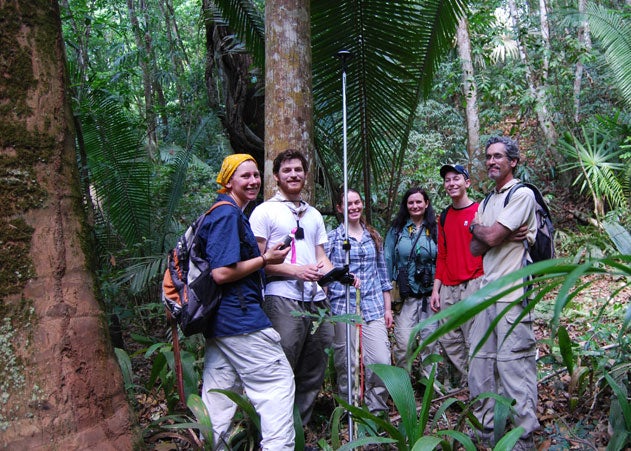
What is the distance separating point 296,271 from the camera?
333 cm

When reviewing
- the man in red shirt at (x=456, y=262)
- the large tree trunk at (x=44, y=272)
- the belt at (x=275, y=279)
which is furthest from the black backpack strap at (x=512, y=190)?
the large tree trunk at (x=44, y=272)

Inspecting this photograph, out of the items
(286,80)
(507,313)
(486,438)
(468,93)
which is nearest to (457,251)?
(507,313)

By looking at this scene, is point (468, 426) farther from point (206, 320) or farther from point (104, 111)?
point (104, 111)

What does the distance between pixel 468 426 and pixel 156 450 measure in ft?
6.76

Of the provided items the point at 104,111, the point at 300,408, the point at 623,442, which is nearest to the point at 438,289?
the point at 300,408

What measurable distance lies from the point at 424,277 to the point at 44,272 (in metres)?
3.30

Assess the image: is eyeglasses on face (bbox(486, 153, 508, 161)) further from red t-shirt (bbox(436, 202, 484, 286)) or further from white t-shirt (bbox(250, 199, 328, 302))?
white t-shirt (bbox(250, 199, 328, 302))

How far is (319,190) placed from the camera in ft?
24.1

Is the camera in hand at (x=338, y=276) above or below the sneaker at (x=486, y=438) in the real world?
above

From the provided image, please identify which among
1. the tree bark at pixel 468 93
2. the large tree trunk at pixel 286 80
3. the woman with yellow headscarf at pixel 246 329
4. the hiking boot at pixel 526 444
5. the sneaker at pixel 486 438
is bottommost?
the sneaker at pixel 486 438

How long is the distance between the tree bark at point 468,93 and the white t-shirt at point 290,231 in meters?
6.83

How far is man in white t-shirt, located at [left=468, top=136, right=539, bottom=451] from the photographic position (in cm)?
346

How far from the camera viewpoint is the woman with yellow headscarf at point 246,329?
114 inches

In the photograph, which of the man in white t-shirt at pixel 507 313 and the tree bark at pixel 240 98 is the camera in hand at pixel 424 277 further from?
the tree bark at pixel 240 98
